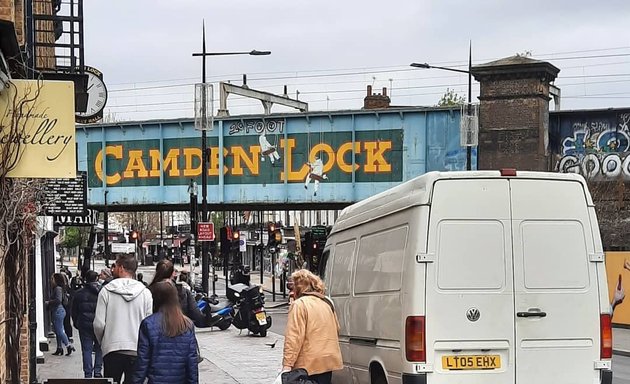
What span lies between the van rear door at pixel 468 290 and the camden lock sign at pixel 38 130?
3.47 m

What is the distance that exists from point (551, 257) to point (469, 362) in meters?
1.23

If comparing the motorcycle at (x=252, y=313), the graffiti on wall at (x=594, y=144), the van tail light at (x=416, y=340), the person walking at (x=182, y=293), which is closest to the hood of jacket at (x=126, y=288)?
the person walking at (x=182, y=293)

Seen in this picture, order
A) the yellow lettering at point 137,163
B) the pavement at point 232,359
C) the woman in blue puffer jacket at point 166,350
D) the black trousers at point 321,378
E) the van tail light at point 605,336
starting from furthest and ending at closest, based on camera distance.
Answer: the yellow lettering at point 137,163 < the pavement at point 232,359 < the van tail light at point 605,336 < the black trousers at point 321,378 < the woman in blue puffer jacket at point 166,350

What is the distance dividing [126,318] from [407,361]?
2.88 meters

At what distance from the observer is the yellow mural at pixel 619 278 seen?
26.3 meters

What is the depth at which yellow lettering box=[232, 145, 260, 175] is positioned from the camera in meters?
37.9

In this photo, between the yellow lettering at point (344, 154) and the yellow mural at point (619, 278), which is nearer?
the yellow mural at point (619, 278)

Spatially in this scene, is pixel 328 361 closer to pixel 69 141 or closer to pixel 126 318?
pixel 126 318

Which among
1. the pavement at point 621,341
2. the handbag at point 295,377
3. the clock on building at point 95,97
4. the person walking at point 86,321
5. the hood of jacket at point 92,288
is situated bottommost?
the pavement at point 621,341

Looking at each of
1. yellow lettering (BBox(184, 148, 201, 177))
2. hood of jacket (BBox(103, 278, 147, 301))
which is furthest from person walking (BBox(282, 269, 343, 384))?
yellow lettering (BBox(184, 148, 201, 177))

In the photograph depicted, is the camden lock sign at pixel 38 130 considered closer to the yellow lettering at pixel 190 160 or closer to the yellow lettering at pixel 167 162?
the yellow lettering at pixel 190 160

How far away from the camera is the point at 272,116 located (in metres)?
37.5

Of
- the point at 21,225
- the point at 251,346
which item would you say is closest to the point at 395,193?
the point at 21,225

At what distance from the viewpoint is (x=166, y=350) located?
304 inches
